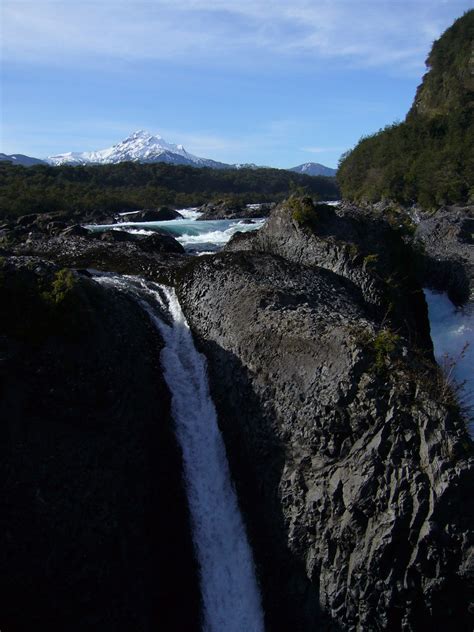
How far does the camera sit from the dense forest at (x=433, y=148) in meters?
70.6

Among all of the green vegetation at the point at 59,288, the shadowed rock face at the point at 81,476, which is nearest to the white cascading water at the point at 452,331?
the shadowed rock face at the point at 81,476

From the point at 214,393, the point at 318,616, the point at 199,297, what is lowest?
the point at 318,616

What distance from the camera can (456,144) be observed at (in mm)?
76562

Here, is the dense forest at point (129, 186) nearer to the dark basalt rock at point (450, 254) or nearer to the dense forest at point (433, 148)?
the dense forest at point (433, 148)

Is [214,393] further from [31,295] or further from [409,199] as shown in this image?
[409,199]

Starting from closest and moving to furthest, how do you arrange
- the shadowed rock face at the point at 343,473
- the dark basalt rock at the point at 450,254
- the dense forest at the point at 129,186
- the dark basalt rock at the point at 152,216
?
the shadowed rock face at the point at 343,473
the dark basalt rock at the point at 450,254
the dark basalt rock at the point at 152,216
the dense forest at the point at 129,186

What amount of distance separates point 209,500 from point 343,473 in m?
3.35

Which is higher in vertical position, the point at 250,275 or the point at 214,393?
the point at 250,275

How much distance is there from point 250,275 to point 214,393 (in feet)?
13.4

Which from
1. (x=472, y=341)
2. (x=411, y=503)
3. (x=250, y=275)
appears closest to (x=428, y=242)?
(x=472, y=341)

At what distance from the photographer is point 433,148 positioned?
84938mm

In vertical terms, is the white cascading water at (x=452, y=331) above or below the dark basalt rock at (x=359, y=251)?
below

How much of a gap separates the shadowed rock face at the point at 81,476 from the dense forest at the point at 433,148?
46.5m

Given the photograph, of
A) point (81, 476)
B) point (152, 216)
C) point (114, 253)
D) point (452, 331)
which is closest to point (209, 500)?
point (81, 476)
